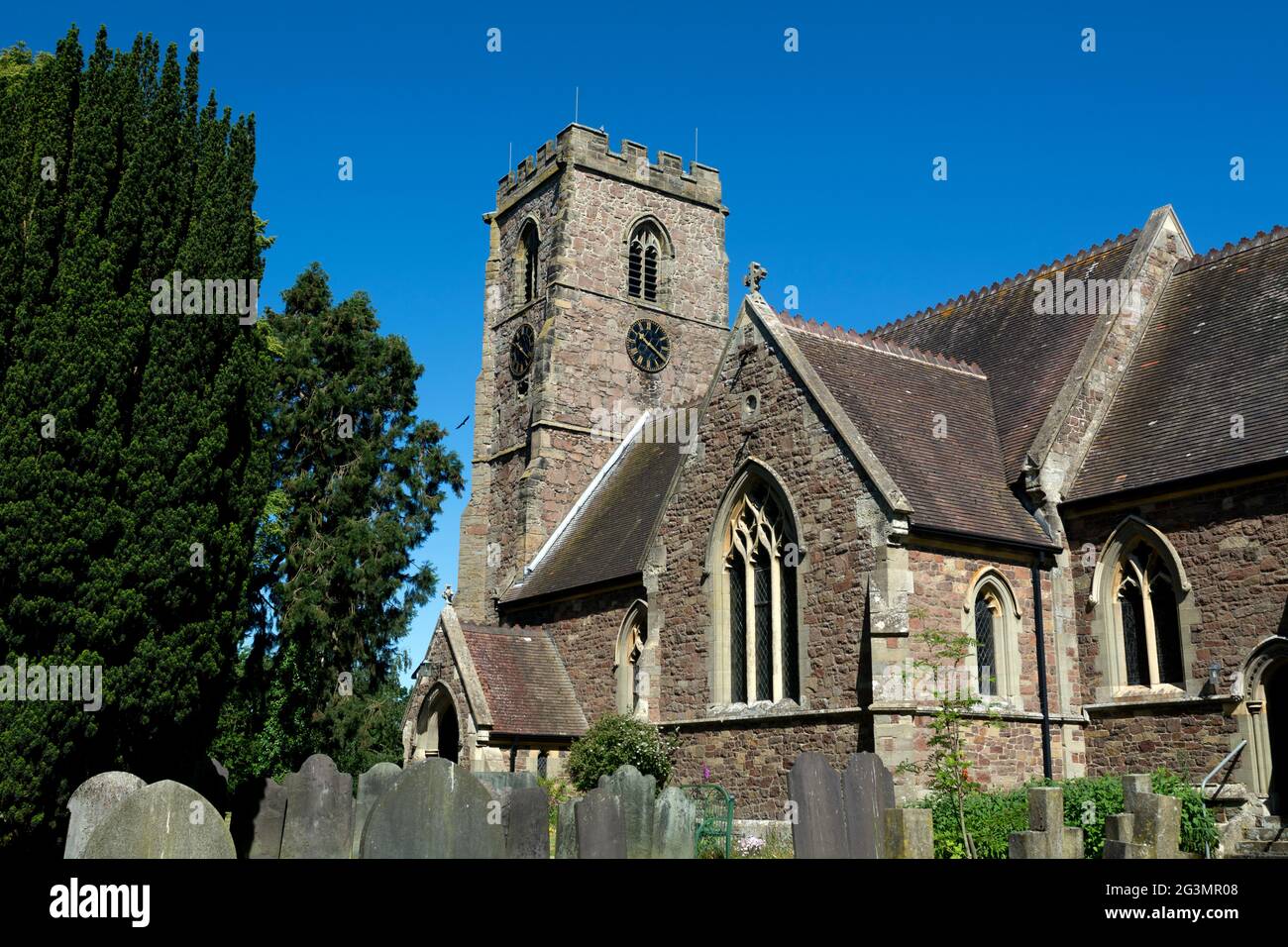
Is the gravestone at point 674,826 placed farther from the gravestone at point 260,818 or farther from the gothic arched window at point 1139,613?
the gothic arched window at point 1139,613

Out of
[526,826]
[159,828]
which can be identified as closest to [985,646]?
[526,826]

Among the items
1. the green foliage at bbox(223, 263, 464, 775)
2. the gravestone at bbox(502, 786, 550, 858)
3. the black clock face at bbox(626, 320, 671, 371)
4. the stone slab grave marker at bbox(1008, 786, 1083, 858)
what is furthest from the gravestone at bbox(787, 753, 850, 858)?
the black clock face at bbox(626, 320, 671, 371)

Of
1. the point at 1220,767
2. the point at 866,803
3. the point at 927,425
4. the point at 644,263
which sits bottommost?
the point at 1220,767

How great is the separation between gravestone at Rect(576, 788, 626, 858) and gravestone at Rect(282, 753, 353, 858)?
1.46 m

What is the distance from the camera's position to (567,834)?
6699 millimetres

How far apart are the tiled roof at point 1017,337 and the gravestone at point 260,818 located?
45.6 ft

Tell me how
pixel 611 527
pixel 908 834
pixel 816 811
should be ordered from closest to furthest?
pixel 816 811 → pixel 908 834 → pixel 611 527

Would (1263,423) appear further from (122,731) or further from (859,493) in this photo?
(122,731)

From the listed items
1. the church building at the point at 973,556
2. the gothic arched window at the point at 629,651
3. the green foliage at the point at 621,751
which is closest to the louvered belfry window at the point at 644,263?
the church building at the point at 973,556

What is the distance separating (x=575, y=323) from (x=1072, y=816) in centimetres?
2227

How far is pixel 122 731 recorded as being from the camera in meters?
11.2

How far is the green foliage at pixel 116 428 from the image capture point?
10.6 metres

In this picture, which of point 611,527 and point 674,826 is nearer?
point 674,826

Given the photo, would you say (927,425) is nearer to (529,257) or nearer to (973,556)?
(973,556)
